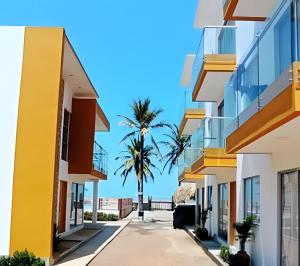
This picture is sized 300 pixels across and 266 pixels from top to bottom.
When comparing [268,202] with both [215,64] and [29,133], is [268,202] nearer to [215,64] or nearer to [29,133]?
[215,64]

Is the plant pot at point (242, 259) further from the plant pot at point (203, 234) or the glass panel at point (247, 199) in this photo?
the plant pot at point (203, 234)

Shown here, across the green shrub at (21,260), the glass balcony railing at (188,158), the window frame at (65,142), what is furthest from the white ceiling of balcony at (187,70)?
the green shrub at (21,260)

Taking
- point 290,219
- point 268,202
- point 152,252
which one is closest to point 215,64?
point 268,202

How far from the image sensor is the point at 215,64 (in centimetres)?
1708

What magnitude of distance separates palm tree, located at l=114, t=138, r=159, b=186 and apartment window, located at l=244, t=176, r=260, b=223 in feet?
83.0

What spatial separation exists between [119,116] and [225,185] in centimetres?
2201

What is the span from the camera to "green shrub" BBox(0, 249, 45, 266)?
43.4ft

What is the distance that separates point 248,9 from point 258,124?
4401 mm

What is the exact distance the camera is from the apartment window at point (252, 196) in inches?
556

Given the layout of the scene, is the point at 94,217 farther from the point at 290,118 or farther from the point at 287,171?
the point at 290,118

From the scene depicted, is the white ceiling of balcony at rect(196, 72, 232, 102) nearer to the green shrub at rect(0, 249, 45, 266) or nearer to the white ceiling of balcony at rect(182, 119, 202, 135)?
the white ceiling of balcony at rect(182, 119, 202, 135)

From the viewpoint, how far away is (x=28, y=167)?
14.9 meters

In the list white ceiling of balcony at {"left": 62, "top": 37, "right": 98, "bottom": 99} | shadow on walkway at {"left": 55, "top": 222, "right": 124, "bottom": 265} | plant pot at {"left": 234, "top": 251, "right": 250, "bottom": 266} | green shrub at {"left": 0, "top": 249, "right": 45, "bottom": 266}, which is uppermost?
white ceiling of balcony at {"left": 62, "top": 37, "right": 98, "bottom": 99}

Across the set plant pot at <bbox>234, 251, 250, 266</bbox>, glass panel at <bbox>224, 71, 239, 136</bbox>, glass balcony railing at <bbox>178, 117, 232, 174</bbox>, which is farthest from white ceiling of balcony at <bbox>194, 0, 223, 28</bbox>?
plant pot at <bbox>234, 251, 250, 266</bbox>
